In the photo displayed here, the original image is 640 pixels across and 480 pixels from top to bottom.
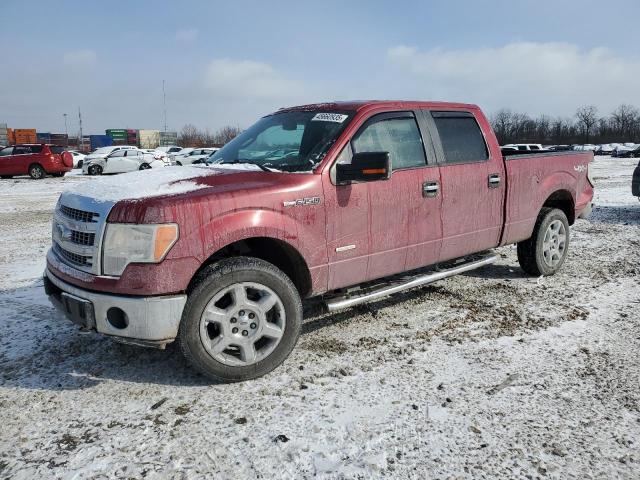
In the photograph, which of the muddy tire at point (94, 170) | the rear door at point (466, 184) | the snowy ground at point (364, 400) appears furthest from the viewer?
the muddy tire at point (94, 170)

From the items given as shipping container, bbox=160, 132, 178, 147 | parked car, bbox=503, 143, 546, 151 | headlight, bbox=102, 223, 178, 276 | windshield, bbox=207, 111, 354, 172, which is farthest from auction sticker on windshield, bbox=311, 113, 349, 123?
shipping container, bbox=160, 132, 178, 147

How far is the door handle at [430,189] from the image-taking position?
13.1 feet

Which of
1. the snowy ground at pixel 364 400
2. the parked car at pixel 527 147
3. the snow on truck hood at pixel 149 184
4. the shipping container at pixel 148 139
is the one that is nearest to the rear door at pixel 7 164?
the snowy ground at pixel 364 400

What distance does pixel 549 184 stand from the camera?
529 cm

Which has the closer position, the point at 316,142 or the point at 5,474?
the point at 5,474

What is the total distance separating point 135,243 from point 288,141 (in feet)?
5.25

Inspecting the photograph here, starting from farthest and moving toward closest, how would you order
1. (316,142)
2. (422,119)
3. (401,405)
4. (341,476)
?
(422,119)
(316,142)
(401,405)
(341,476)

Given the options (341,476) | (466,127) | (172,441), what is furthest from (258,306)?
(466,127)

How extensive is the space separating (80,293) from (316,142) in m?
1.94

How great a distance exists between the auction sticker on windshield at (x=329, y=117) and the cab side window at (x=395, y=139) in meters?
0.19

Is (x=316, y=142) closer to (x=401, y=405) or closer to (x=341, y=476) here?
(x=401, y=405)

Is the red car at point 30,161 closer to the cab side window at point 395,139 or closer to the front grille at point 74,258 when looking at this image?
the front grille at point 74,258

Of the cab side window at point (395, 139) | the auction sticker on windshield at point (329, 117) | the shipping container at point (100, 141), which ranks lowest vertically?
the cab side window at point (395, 139)

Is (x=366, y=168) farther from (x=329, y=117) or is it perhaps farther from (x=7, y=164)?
(x=7, y=164)
